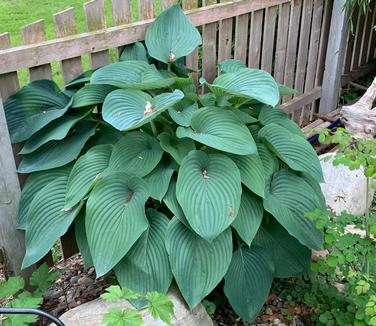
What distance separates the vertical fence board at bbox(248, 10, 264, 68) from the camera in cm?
333

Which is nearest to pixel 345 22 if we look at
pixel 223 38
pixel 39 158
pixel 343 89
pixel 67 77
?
pixel 343 89

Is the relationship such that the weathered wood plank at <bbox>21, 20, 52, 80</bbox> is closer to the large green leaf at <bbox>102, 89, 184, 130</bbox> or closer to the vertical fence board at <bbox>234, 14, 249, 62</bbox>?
the large green leaf at <bbox>102, 89, 184, 130</bbox>

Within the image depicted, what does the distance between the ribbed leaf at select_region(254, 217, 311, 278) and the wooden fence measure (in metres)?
1.02

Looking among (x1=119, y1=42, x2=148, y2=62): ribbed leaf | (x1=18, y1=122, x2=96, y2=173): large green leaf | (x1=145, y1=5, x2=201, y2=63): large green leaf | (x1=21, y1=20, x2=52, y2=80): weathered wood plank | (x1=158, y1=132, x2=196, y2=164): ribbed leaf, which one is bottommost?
(x1=18, y1=122, x2=96, y2=173): large green leaf

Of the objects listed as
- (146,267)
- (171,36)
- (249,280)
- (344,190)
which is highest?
(171,36)

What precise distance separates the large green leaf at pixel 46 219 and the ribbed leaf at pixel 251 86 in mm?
853

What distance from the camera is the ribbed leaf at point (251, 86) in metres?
2.26

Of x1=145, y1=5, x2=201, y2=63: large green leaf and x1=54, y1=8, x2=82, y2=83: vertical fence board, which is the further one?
x1=145, y1=5, x2=201, y2=63: large green leaf

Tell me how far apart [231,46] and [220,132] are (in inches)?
49.6

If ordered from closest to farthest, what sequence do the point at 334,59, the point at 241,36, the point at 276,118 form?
the point at 276,118 < the point at 241,36 < the point at 334,59

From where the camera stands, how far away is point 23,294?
209 cm

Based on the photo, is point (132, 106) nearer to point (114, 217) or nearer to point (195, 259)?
point (114, 217)

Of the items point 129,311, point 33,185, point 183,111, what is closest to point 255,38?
point 183,111

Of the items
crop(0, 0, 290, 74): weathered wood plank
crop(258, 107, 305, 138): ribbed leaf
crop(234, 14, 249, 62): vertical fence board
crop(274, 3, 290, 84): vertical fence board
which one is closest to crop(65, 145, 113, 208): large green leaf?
crop(0, 0, 290, 74): weathered wood plank
